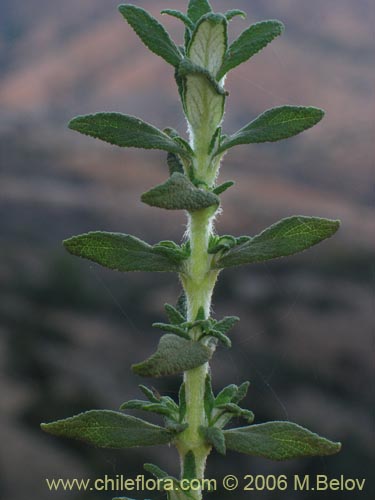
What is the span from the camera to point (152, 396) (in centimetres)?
84

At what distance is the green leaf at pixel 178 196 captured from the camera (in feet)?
2.27

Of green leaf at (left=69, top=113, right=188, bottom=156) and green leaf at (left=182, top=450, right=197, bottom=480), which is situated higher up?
green leaf at (left=69, top=113, right=188, bottom=156)

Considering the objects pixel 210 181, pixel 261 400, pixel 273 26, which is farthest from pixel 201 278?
pixel 261 400

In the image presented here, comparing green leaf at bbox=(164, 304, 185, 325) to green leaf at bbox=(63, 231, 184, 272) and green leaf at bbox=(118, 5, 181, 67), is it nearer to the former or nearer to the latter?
green leaf at bbox=(63, 231, 184, 272)

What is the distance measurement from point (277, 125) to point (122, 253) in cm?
24

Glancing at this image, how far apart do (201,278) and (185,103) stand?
0.69ft

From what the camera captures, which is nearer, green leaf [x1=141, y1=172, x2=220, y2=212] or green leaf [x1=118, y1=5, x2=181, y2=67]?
green leaf [x1=141, y1=172, x2=220, y2=212]

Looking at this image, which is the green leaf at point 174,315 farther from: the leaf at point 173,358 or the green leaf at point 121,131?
the green leaf at point 121,131

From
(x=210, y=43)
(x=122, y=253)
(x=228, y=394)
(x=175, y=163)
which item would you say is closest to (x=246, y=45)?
(x=210, y=43)

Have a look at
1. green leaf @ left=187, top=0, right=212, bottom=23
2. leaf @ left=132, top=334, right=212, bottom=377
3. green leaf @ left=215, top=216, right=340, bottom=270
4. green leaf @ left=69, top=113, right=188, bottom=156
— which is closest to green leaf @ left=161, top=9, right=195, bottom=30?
green leaf @ left=187, top=0, right=212, bottom=23

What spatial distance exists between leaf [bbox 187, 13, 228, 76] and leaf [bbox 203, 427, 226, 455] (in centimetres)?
42

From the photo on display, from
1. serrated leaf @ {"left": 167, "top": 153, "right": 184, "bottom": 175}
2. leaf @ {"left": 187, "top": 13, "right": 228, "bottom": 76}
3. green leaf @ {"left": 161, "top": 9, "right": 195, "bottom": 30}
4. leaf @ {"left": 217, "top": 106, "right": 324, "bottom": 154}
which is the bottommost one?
serrated leaf @ {"left": 167, "top": 153, "right": 184, "bottom": 175}

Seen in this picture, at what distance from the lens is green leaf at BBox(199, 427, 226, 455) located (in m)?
0.77

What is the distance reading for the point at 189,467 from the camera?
2.70 feet
